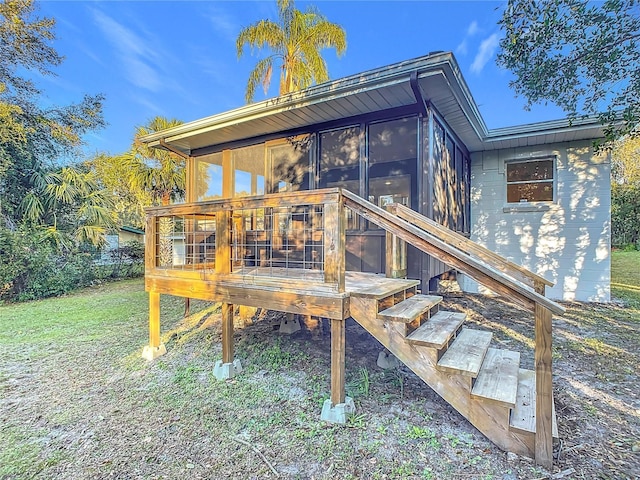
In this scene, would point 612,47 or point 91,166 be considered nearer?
point 612,47

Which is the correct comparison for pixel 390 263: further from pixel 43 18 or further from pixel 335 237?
pixel 43 18

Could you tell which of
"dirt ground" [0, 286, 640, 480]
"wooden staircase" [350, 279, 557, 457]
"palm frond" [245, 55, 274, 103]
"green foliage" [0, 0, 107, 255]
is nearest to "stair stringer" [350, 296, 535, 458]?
"wooden staircase" [350, 279, 557, 457]

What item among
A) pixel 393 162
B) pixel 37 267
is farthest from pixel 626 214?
pixel 37 267

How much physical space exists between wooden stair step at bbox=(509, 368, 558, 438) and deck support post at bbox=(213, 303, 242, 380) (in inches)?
104

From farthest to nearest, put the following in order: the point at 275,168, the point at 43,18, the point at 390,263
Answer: the point at 43,18
the point at 275,168
the point at 390,263

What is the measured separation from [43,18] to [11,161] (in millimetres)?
4404

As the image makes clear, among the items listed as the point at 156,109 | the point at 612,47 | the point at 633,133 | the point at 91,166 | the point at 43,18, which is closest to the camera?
the point at 612,47

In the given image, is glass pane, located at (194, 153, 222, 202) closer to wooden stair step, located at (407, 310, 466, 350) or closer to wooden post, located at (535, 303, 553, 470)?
wooden stair step, located at (407, 310, 466, 350)

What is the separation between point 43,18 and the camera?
31.1ft

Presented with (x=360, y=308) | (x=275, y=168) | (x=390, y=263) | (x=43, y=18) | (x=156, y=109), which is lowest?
(x=360, y=308)

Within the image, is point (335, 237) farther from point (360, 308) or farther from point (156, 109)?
point (156, 109)

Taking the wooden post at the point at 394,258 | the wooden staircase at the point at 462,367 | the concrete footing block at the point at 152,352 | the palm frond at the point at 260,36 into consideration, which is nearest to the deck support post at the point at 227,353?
the concrete footing block at the point at 152,352

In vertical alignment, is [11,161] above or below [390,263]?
above

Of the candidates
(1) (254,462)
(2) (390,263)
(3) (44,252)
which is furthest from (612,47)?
(3) (44,252)
